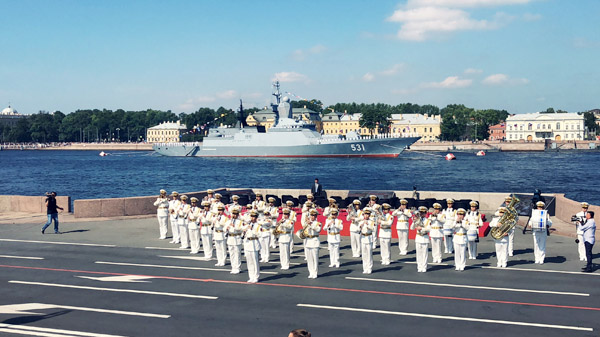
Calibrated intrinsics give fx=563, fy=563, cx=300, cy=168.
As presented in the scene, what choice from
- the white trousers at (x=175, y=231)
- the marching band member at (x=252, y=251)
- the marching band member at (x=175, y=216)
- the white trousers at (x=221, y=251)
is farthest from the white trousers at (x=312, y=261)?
the white trousers at (x=175, y=231)

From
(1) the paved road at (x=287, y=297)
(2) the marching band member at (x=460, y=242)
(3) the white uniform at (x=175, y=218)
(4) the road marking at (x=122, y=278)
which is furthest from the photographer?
(3) the white uniform at (x=175, y=218)


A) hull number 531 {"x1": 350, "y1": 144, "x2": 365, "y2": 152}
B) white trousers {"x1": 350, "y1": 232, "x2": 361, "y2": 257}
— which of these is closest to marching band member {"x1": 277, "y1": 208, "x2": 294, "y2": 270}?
white trousers {"x1": 350, "y1": 232, "x2": 361, "y2": 257}

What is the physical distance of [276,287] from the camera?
15.0 metres

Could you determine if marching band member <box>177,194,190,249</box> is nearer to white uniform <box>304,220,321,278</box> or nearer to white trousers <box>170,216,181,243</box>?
white trousers <box>170,216,181,243</box>

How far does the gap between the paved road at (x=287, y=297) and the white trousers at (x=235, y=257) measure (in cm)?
28

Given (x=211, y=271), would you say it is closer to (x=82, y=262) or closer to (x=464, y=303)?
(x=82, y=262)

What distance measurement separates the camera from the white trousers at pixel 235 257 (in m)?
16.1

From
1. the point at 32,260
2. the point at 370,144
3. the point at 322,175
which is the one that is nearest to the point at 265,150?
the point at 370,144

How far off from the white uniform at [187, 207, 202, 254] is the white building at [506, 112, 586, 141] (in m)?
189

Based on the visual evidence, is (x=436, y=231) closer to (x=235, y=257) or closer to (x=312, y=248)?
(x=312, y=248)

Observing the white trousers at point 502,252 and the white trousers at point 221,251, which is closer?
the white trousers at point 502,252

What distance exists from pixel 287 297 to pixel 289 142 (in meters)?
113

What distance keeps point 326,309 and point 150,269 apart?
6689mm

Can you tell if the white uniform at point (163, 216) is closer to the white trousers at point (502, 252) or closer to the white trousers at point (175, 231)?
the white trousers at point (175, 231)
